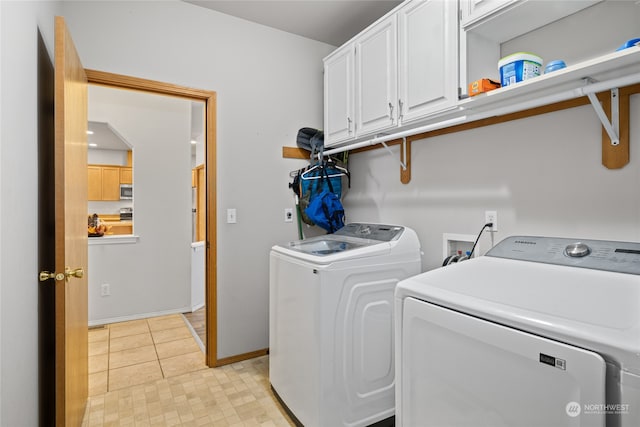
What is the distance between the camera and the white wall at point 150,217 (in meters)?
3.46

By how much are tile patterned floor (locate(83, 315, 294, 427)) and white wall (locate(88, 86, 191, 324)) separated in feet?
2.04

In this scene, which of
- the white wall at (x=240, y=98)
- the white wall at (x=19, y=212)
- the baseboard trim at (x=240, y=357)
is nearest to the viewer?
the white wall at (x=19, y=212)

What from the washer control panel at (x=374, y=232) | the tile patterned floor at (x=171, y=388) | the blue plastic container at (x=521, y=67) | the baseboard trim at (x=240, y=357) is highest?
the blue plastic container at (x=521, y=67)

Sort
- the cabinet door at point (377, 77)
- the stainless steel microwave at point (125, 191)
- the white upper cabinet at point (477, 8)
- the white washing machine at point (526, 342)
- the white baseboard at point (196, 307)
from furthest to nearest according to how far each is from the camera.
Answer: the stainless steel microwave at point (125, 191)
the white baseboard at point (196, 307)
the cabinet door at point (377, 77)
the white upper cabinet at point (477, 8)
the white washing machine at point (526, 342)

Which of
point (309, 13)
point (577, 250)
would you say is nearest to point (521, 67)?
point (577, 250)

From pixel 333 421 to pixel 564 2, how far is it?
2.13 metres

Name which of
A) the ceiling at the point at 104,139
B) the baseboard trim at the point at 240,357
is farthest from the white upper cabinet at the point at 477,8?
the ceiling at the point at 104,139

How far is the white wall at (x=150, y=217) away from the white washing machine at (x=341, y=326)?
7.47ft

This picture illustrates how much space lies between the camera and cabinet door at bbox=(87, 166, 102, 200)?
6.86m

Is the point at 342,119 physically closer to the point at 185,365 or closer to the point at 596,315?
the point at 596,315

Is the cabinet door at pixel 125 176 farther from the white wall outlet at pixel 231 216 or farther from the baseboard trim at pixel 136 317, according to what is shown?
the white wall outlet at pixel 231 216

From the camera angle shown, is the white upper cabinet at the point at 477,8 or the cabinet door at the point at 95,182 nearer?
the white upper cabinet at the point at 477,8

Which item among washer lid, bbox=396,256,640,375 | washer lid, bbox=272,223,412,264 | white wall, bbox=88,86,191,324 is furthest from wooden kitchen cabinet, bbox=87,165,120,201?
washer lid, bbox=396,256,640,375

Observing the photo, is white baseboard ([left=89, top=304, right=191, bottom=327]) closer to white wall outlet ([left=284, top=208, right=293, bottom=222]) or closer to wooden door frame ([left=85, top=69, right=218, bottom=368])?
wooden door frame ([left=85, top=69, right=218, bottom=368])
